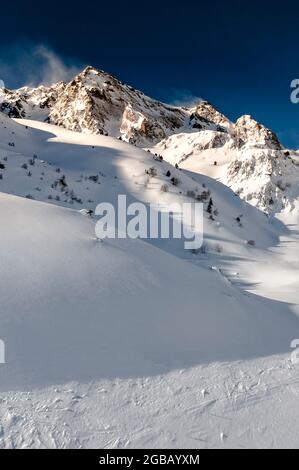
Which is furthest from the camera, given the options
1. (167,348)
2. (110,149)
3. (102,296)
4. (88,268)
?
(110,149)

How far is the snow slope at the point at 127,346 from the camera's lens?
11.7ft

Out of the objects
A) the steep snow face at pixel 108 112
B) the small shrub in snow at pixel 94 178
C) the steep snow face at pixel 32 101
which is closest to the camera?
the small shrub in snow at pixel 94 178

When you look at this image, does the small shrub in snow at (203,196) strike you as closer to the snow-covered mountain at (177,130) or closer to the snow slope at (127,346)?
the snow-covered mountain at (177,130)

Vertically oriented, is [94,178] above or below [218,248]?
above

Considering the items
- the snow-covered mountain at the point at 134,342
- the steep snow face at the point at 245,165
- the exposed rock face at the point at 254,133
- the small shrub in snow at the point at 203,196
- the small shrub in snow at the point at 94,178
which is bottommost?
the snow-covered mountain at the point at 134,342

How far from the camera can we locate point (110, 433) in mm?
3424

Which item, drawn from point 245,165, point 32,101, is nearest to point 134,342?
point 245,165

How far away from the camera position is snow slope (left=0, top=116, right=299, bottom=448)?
355 centimetres

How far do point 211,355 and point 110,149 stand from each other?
18233 mm

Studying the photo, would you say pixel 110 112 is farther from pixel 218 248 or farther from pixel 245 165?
pixel 218 248

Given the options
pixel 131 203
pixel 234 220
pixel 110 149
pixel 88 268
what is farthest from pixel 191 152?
pixel 88 268

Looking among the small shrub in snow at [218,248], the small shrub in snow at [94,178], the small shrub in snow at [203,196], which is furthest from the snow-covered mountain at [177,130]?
the small shrub in snow at [94,178]

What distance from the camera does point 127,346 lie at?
470cm
